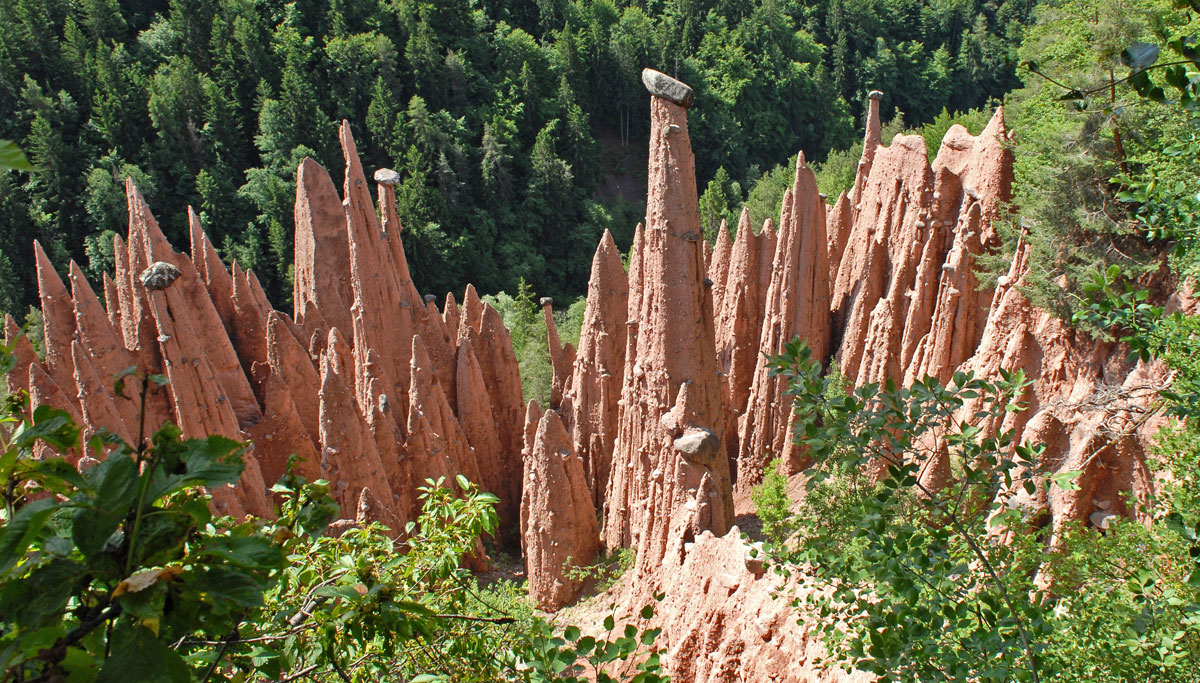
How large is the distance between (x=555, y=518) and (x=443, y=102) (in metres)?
35.9

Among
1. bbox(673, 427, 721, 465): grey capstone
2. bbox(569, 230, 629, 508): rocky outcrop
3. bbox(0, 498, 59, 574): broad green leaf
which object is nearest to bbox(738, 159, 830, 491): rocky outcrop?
bbox(569, 230, 629, 508): rocky outcrop

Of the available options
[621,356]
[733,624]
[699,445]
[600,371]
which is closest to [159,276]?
[600,371]

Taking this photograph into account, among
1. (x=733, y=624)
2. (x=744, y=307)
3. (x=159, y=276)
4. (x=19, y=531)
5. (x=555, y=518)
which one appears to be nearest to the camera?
(x=19, y=531)

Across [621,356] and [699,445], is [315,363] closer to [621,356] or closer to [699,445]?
[621,356]

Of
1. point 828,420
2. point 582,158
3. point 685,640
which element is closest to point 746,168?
point 582,158

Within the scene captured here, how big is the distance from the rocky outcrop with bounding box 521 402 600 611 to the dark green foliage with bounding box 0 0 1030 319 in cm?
2495

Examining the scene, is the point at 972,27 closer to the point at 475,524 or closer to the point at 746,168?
the point at 746,168

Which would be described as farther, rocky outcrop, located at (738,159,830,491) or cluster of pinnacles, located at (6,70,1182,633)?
rocky outcrop, located at (738,159,830,491)

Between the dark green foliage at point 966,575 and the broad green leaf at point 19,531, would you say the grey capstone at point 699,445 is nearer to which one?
the dark green foliage at point 966,575

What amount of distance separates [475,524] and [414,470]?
396 inches

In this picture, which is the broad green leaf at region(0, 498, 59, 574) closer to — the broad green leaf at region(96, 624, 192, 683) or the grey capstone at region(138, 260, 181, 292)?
the broad green leaf at region(96, 624, 192, 683)

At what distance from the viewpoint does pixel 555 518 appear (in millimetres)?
12414

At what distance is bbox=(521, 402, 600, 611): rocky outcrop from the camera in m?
12.2

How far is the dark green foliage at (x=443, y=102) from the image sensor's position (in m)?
34.6
